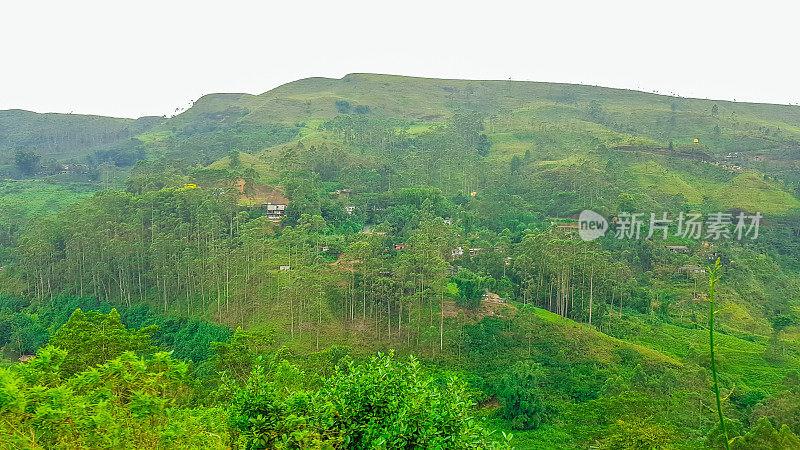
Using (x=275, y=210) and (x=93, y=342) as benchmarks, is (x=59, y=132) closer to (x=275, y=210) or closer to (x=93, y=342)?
(x=275, y=210)

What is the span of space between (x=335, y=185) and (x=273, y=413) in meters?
41.5

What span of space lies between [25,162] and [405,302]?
6804 cm

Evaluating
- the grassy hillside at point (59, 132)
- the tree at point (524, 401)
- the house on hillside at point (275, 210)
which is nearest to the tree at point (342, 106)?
the grassy hillside at point (59, 132)

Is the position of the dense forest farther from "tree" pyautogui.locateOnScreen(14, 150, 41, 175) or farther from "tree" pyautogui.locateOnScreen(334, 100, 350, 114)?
"tree" pyautogui.locateOnScreen(334, 100, 350, 114)

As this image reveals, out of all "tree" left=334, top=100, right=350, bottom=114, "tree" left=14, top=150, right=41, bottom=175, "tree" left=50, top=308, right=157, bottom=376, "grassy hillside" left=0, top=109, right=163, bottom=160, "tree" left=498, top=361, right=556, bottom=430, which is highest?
"tree" left=334, top=100, right=350, bottom=114

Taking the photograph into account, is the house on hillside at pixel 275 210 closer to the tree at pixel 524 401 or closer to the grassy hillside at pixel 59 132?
the tree at pixel 524 401

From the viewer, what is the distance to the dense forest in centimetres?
715

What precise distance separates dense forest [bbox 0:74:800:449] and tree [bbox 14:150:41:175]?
31 cm

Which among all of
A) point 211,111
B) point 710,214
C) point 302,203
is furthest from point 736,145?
point 211,111

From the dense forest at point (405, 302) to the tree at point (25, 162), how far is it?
12.1 inches

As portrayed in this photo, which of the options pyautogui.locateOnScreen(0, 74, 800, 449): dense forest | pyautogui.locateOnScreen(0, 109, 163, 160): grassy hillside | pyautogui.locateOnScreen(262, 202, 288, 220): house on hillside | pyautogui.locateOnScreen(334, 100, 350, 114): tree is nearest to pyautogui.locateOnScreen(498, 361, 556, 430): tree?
pyautogui.locateOnScreen(0, 74, 800, 449): dense forest

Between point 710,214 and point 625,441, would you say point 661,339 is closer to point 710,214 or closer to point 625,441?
Answer: point 625,441

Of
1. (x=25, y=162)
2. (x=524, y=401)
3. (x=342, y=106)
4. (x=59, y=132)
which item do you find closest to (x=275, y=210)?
(x=524, y=401)

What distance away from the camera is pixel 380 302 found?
25.1m
